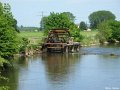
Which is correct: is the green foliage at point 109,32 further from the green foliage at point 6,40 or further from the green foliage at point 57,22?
the green foliage at point 6,40

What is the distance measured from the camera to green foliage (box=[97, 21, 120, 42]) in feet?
426

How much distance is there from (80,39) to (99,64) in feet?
164

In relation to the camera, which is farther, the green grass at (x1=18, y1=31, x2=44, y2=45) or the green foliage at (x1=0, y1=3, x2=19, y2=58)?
the green grass at (x1=18, y1=31, x2=44, y2=45)

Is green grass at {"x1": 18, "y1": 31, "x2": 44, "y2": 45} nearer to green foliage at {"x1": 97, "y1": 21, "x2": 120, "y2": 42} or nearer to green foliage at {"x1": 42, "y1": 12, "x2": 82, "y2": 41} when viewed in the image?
green foliage at {"x1": 42, "y1": 12, "x2": 82, "y2": 41}

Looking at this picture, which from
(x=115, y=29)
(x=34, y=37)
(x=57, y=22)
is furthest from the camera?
(x=115, y=29)

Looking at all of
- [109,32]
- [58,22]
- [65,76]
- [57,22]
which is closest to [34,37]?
[57,22]

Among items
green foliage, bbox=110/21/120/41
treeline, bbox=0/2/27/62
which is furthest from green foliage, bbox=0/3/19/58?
green foliage, bbox=110/21/120/41

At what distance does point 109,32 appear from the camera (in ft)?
431

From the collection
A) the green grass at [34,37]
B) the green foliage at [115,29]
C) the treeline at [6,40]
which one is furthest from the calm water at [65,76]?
the green foliage at [115,29]

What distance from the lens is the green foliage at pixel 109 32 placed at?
426 feet

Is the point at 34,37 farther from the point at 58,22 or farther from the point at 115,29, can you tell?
the point at 115,29

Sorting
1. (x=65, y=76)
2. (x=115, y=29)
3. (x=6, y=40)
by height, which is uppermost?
(x=115, y=29)

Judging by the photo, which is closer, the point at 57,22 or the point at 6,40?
the point at 6,40

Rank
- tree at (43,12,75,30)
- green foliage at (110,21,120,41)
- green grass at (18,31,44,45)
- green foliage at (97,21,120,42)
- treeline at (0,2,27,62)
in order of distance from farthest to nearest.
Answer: green foliage at (110,21,120,41), green foliage at (97,21,120,42), tree at (43,12,75,30), green grass at (18,31,44,45), treeline at (0,2,27,62)
